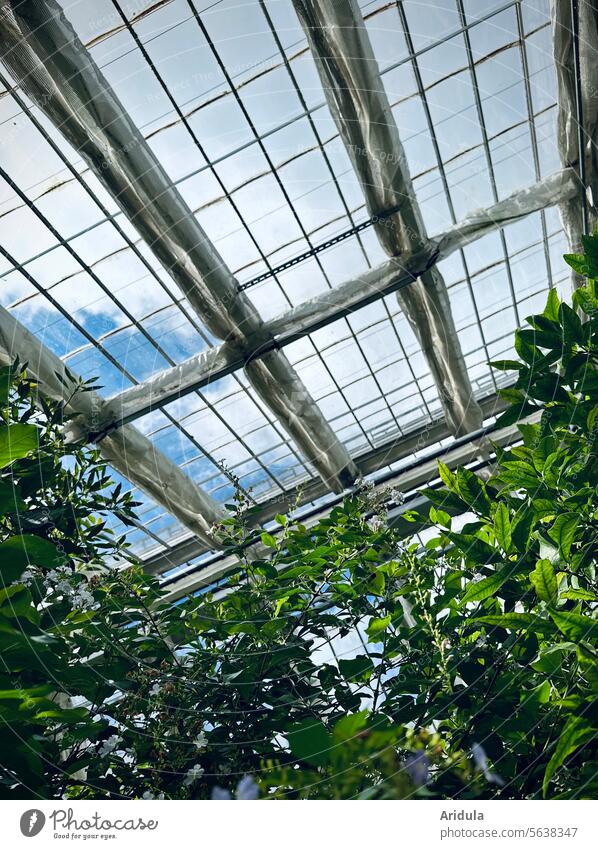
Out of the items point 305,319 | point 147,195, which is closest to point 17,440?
point 147,195

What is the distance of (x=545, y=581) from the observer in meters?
1.12

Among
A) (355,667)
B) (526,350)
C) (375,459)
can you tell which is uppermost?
(375,459)

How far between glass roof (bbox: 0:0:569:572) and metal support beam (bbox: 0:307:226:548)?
0.33 metres

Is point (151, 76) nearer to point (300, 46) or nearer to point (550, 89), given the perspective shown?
point (300, 46)

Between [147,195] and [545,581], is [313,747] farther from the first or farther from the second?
[147,195]

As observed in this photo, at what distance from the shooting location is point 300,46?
6117mm

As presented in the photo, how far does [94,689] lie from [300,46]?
6.24m

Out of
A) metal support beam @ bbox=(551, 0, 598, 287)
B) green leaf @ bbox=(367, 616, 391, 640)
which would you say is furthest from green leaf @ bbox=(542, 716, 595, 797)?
metal support beam @ bbox=(551, 0, 598, 287)

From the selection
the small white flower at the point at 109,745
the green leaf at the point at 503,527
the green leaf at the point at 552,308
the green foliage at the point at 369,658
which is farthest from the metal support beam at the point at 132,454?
the green leaf at the point at 503,527

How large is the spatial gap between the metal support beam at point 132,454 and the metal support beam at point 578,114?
3875 mm

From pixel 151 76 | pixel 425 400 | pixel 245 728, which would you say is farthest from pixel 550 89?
pixel 425 400

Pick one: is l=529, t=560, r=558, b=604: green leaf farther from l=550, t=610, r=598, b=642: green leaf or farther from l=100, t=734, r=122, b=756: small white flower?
l=100, t=734, r=122, b=756: small white flower

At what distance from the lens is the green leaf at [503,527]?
125cm

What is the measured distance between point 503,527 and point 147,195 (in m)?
6.89
